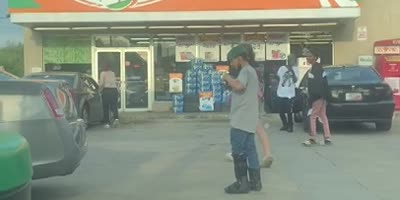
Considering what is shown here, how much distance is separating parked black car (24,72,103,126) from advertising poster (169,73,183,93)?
337 cm

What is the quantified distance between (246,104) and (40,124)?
7.54 ft

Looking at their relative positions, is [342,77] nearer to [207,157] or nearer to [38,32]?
[207,157]

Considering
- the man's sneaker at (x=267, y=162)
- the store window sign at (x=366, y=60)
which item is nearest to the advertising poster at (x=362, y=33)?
the store window sign at (x=366, y=60)

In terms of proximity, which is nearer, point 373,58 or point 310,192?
point 310,192

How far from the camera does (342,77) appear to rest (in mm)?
14328

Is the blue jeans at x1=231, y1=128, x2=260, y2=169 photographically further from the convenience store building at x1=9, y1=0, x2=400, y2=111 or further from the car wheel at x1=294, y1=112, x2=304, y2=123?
the convenience store building at x1=9, y1=0, x2=400, y2=111

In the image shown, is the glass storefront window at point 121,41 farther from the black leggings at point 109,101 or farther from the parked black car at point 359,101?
the parked black car at point 359,101

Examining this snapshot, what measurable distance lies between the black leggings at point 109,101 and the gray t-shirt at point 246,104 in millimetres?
9022

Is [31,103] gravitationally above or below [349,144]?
above

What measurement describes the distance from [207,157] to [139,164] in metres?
1.20

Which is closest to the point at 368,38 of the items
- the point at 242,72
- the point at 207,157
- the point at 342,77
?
the point at 342,77

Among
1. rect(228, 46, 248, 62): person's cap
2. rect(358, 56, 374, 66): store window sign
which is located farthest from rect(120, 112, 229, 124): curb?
rect(228, 46, 248, 62): person's cap

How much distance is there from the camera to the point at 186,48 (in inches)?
813

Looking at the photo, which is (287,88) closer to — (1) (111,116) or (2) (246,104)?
(1) (111,116)
